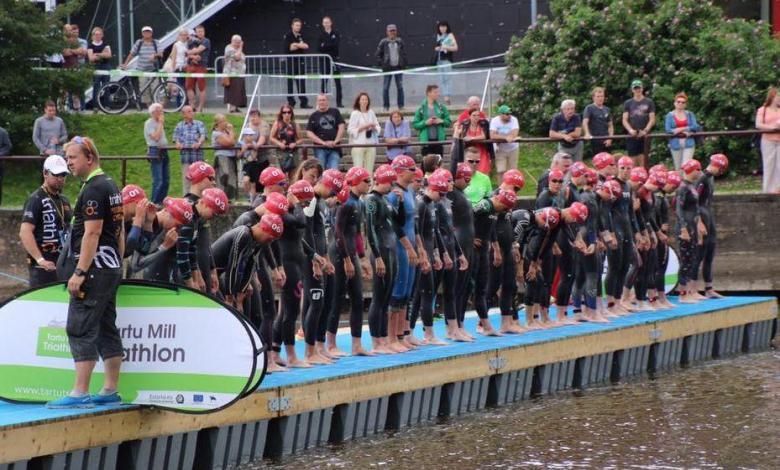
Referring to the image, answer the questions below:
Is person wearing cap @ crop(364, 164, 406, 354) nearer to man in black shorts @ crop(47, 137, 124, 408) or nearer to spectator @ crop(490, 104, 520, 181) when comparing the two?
man in black shorts @ crop(47, 137, 124, 408)

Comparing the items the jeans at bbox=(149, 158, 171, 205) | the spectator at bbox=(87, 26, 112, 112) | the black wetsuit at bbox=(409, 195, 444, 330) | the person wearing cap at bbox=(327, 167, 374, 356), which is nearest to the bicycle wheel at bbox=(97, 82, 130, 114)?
the spectator at bbox=(87, 26, 112, 112)

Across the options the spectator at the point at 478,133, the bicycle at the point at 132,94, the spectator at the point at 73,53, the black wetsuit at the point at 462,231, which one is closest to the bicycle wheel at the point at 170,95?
the bicycle at the point at 132,94

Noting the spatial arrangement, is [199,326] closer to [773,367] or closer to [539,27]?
[773,367]

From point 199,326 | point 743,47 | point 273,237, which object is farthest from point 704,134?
point 199,326

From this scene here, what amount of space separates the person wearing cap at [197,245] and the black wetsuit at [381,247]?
2.75m

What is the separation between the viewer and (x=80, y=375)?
12570mm

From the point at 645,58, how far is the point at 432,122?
6.54m

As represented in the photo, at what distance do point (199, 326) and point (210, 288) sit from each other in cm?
161

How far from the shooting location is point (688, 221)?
23.2 meters

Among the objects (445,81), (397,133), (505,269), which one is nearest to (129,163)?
(397,133)

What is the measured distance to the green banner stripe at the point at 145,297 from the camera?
12820 mm

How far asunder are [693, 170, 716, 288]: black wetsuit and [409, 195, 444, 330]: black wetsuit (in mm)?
6321

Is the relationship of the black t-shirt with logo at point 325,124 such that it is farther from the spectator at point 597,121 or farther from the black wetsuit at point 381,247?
the black wetsuit at point 381,247

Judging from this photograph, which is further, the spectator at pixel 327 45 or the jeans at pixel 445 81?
the spectator at pixel 327 45
